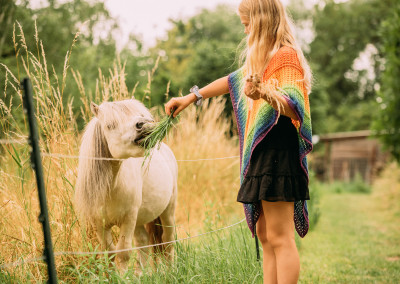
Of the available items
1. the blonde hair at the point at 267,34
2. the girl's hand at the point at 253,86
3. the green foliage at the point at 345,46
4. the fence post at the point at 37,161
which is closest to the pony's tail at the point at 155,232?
the fence post at the point at 37,161

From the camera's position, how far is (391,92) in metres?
8.62

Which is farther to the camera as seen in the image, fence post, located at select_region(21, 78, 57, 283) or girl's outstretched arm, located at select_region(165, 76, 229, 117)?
girl's outstretched arm, located at select_region(165, 76, 229, 117)

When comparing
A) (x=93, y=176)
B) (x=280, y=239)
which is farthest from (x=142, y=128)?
(x=280, y=239)

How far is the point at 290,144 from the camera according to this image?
92.4 inches

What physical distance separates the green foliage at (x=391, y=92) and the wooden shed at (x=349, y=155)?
14419mm

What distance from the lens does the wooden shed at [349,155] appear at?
23.1m

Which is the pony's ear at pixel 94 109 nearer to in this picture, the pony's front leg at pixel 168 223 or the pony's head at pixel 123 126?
the pony's head at pixel 123 126

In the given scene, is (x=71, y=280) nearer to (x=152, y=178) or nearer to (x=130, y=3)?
(x=152, y=178)

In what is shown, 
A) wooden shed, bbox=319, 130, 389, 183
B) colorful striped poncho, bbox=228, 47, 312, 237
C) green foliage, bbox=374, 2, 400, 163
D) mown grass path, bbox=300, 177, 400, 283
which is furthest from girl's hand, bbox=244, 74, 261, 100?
wooden shed, bbox=319, 130, 389, 183

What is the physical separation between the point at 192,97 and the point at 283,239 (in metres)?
1.07

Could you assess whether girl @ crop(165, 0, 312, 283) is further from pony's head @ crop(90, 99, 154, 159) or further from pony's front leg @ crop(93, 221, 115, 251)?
pony's front leg @ crop(93, 221, 115, 251)

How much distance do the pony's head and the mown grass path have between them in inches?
94.1

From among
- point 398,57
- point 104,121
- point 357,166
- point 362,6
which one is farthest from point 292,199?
point 362,6

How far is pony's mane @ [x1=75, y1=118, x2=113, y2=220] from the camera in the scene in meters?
2.78
